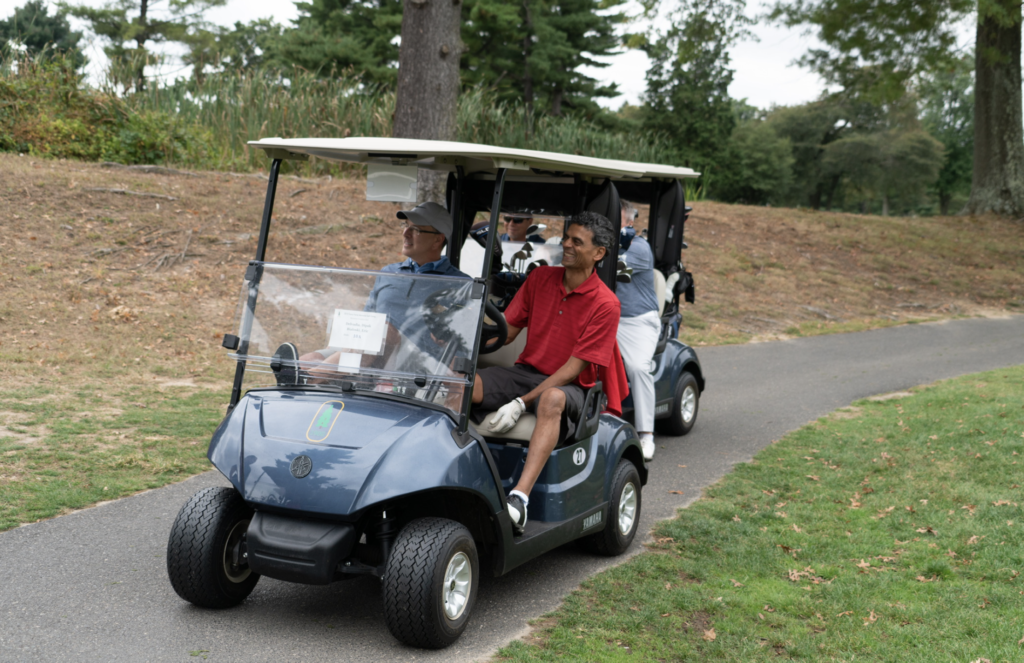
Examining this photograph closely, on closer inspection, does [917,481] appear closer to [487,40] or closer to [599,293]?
[599,293]

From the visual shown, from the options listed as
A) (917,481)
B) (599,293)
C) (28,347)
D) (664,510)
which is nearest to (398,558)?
(599,293)

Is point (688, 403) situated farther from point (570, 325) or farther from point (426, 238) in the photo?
point (426, 238)

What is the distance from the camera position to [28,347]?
805cm

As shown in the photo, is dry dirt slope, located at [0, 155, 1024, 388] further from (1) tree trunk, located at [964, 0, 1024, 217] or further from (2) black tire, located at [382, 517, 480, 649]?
(2) black tire, located at [382, 517, 480, 649]

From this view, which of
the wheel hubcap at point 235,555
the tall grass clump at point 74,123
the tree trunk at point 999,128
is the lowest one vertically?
the wheel hubcap at point 235,555

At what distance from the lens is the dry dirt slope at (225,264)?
859 cm

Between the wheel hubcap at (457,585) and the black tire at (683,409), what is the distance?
3.94m

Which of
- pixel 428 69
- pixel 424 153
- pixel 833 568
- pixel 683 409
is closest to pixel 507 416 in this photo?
pixel 424 153

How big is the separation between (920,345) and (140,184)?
10951mm

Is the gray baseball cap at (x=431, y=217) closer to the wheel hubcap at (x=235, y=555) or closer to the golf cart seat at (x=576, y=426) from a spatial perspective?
the golf cart seat at (x=576, y=426)

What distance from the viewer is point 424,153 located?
387 centimetres

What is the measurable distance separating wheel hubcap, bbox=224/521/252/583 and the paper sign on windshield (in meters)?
0.83

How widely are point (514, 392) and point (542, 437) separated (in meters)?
0.40

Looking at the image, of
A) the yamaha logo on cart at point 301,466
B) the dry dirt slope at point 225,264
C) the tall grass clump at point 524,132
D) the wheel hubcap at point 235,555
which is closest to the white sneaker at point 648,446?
the wheel hubcap at point 235,555
